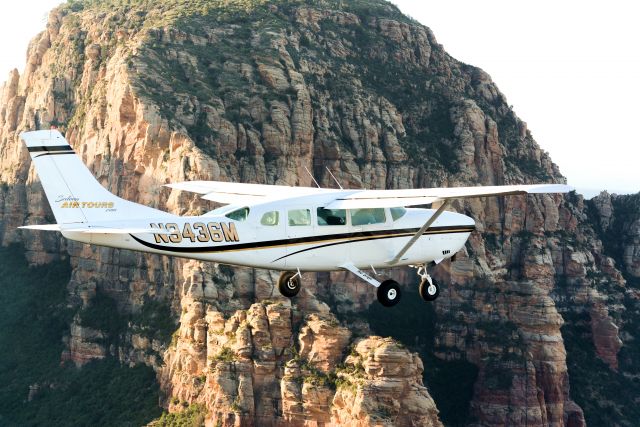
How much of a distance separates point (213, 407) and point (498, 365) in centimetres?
6247

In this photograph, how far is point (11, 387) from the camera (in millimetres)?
131750

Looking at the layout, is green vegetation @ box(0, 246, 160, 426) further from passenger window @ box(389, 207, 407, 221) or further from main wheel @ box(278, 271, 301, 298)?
passenger window @ box(389, 207, 407, 221)

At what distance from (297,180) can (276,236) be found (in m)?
99.1

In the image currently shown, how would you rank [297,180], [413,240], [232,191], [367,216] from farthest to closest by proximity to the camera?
[297,180], [232,191], [413,240], [367,216]

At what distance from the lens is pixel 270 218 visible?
4938 centimetres

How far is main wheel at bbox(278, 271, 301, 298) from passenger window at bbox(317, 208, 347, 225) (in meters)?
3.29

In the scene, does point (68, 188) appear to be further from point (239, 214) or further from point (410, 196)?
point (410, 196)

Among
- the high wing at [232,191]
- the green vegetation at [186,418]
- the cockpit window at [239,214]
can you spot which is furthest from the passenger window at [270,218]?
the green vegetation at [186,418]

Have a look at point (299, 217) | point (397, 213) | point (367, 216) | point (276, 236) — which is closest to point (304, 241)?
point (299, 217)

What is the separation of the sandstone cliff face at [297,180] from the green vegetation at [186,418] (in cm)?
140

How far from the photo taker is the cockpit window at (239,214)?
49.3 m

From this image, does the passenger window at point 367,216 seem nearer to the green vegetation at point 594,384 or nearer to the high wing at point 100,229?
the high wing at point 100,229

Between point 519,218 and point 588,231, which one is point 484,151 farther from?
point 588,231

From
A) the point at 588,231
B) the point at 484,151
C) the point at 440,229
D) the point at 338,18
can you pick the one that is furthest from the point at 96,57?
the point at 440,229
